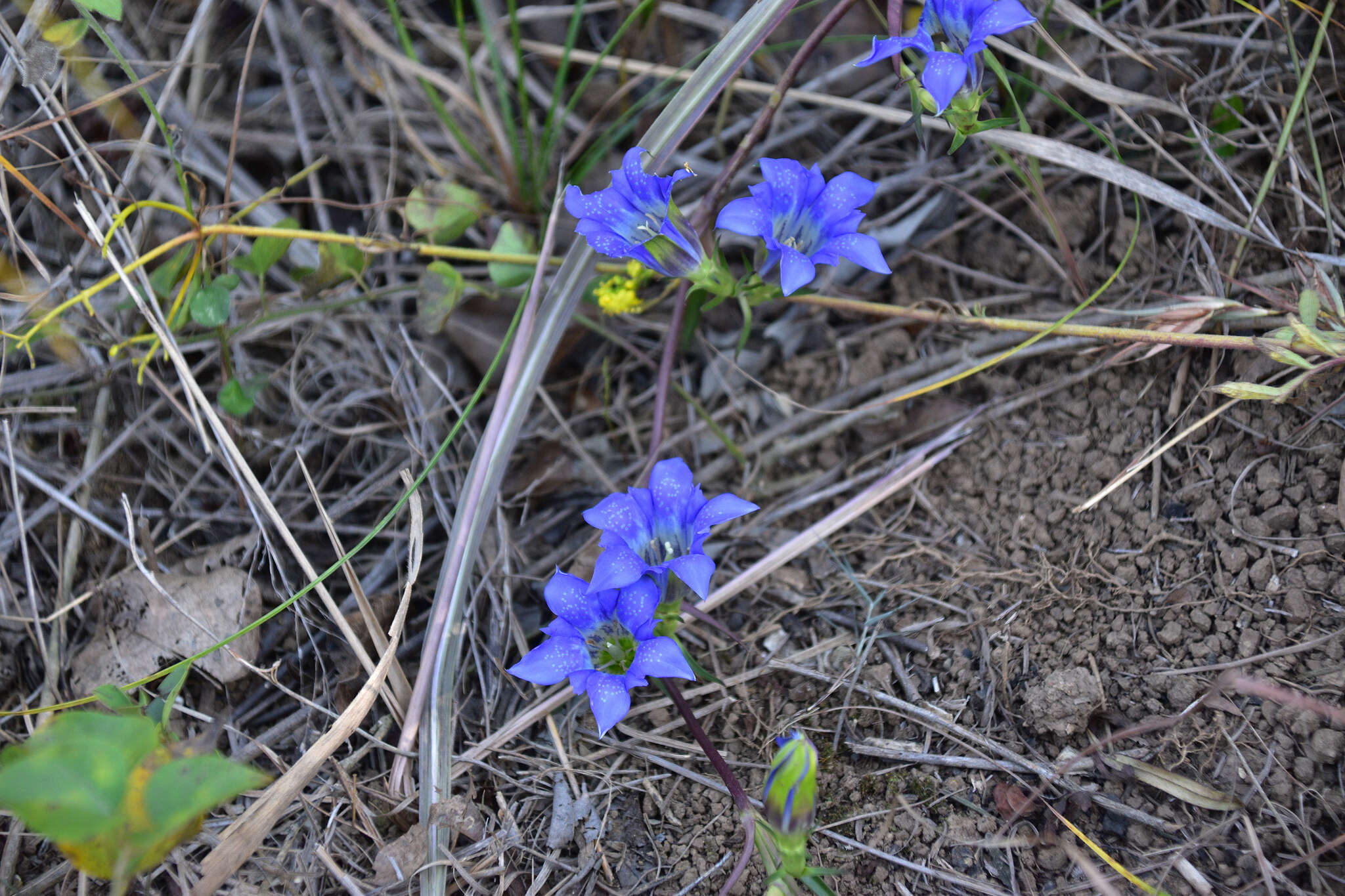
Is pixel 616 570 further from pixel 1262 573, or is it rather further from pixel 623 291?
pixel 1262 573

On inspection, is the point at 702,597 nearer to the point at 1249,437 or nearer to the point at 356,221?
the point at 1249,437

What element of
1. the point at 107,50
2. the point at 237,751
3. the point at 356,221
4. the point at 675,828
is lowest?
the point at 675,828

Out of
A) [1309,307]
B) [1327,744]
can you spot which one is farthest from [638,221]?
[1327,744]

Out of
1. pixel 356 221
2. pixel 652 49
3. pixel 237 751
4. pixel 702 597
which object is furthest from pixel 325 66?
pixel 702 597

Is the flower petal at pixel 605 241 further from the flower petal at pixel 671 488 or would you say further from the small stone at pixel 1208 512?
the small stone at pixel 1208 512

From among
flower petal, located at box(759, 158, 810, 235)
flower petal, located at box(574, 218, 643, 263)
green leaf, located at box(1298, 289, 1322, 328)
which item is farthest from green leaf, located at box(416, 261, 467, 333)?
green leaf, located at box(1298, 289, 1322, 328)

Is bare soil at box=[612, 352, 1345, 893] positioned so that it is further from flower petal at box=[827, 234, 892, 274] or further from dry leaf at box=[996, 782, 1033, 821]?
flower petal at box=[827, 234, 892, 274]

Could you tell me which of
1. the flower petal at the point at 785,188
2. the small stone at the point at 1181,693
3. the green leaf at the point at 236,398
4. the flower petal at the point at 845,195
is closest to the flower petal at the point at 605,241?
the flower petal at the point at 785,188
